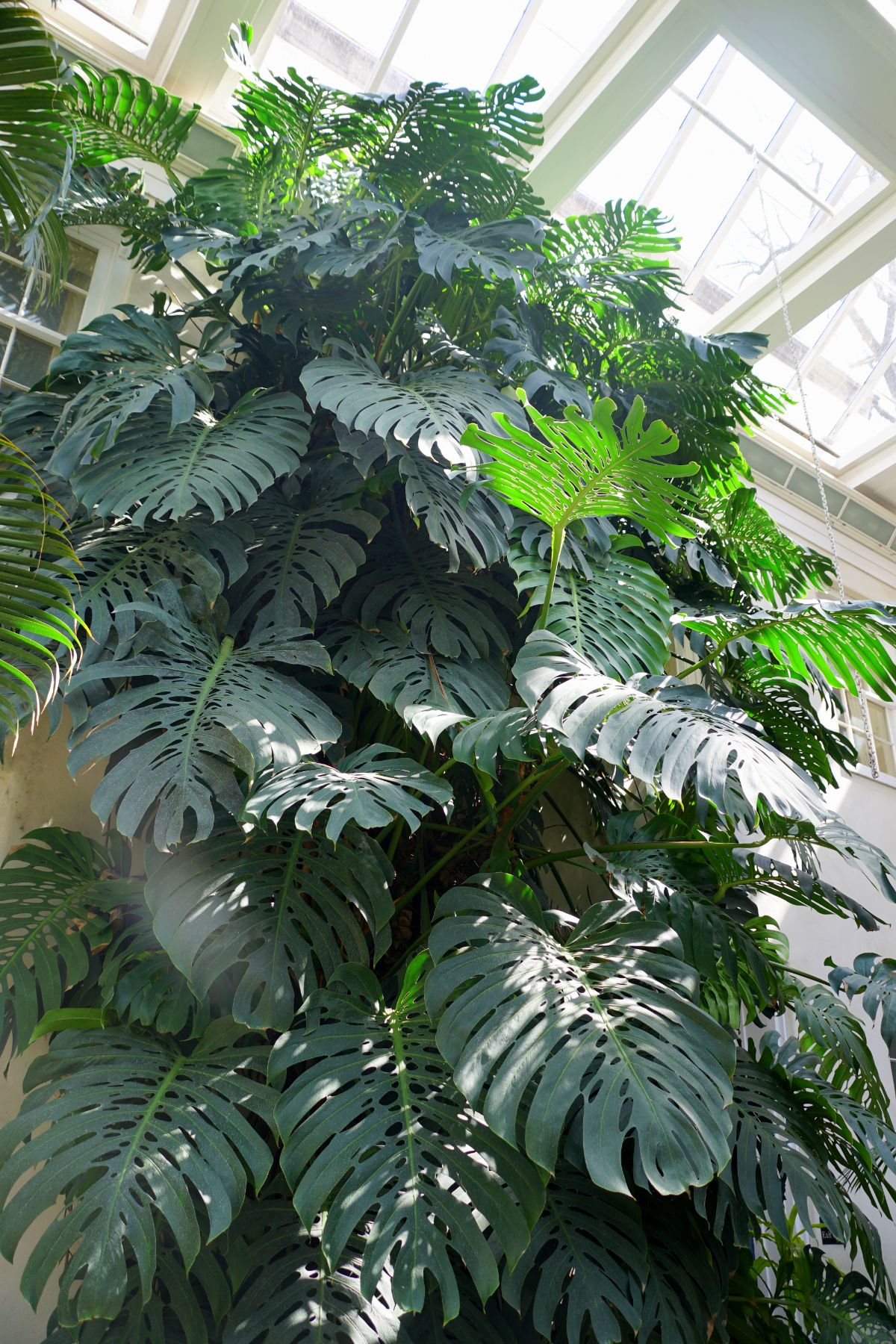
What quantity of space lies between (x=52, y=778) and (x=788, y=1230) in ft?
6.60

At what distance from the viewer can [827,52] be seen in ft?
11.5

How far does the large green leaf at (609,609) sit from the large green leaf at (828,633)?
0.13 meters

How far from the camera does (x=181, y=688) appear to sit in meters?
1.91

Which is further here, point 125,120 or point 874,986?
point 125,120

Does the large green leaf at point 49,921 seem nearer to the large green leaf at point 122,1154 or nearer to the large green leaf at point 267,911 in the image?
the large green leaf at point 122,1154

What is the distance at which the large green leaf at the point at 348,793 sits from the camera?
163 centimetres

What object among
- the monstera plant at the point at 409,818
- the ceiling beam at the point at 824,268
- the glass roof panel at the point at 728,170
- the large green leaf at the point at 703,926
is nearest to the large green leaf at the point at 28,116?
the monstera plant at the point at 409,818

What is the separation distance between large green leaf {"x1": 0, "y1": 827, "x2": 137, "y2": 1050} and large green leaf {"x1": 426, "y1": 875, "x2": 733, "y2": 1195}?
2.63 ft

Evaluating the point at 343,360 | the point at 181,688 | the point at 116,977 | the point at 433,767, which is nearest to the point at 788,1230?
the point at 433,767

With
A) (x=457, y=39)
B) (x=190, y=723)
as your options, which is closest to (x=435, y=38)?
(x=457, y=39)

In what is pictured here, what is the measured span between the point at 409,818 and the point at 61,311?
249cm

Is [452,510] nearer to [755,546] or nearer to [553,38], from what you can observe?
[755,546]

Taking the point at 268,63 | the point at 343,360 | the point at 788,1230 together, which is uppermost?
the point at 268,63

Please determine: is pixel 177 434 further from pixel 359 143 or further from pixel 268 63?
pixel 268 63
